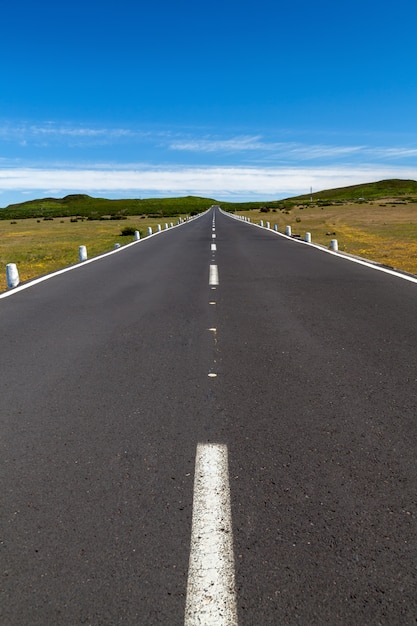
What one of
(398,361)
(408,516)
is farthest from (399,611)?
(398,361)

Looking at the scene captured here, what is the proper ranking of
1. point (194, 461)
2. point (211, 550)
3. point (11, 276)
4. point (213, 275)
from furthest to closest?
point (213, 275)
point (11, 276)
point (194, 461)
point (211, 550)

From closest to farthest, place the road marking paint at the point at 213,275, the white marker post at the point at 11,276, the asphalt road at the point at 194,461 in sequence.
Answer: the asphalt road at the point at 194,461 < the white marker post at the point at 11,276 < the road marking paint at the point at 213,275

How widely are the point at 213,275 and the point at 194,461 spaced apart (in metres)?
9.90

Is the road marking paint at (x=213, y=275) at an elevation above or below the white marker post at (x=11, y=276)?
below

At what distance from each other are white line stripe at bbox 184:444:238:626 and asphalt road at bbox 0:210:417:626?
0.04 m

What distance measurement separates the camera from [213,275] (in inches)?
506

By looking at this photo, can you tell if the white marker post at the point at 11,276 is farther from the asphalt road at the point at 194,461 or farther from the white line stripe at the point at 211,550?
the white line stripe at the point at 211,550

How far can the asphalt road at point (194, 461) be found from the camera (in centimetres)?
209

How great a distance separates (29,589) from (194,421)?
184cm

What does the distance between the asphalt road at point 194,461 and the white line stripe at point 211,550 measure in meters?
0.04

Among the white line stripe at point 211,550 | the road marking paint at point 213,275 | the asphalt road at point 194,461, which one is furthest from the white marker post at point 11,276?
the white line stripe at point 211,550

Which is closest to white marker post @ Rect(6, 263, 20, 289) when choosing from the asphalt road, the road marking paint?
the asphalt road

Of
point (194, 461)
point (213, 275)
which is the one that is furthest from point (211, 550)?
point (213, 275)

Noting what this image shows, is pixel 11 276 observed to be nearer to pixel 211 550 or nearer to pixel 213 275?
pixel 213 275
